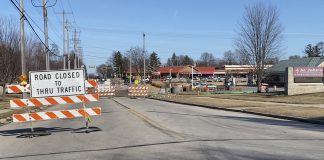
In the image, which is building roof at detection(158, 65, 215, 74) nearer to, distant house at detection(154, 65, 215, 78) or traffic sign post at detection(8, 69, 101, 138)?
distant house at detection(154, 65, 215, 78)

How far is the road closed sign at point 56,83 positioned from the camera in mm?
14938

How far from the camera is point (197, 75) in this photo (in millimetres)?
183000

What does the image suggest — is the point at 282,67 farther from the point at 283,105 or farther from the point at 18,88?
the point at 18,88

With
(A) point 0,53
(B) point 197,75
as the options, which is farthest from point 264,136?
(B) point 197,75

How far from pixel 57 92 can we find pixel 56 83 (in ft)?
0.98

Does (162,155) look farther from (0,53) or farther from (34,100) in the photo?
(0,53)

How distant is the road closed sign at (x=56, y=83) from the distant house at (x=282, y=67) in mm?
72625

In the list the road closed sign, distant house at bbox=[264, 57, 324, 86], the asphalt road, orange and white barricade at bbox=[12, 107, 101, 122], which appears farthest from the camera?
distant house at bbox=[264, 57, 324, 86]

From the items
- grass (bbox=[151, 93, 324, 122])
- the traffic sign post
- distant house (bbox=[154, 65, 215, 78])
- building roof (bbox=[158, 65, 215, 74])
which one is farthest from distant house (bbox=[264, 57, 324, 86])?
building roof (bbox=[158, 65, 215, 74])

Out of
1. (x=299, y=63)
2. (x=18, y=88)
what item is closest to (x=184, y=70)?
(x=299, y=63)

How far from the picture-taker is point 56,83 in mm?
15078

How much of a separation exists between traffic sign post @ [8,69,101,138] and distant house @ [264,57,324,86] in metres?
72.6

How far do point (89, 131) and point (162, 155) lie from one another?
5722 mm

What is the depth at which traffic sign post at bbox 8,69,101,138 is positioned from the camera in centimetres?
1481
